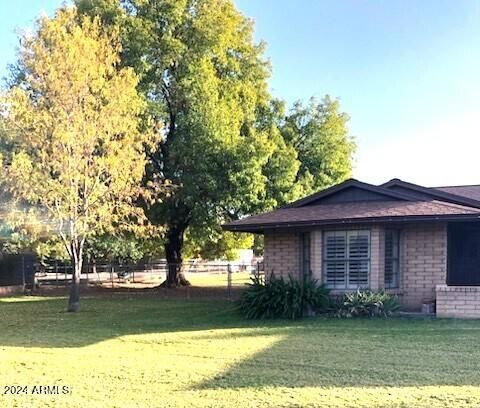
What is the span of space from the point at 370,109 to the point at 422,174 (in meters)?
9.39

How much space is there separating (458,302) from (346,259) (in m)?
2.77

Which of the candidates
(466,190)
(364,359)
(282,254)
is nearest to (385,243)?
(282,254)

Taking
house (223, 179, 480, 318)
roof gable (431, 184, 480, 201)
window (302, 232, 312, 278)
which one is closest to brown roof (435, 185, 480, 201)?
roof gable (431, 184, 480, 201)

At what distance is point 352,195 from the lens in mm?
15234

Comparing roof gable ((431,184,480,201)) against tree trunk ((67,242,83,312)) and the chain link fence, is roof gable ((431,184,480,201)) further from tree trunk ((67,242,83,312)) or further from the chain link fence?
tree trunk ((67,242,83,312))

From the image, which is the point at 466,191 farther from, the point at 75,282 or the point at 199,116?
the point at 75,282

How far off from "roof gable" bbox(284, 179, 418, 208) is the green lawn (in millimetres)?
3847

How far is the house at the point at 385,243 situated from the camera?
1273 cm

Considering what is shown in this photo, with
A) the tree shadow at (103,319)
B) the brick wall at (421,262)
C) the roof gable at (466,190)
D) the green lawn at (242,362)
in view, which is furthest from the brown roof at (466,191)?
the tree shadow at (103,319)

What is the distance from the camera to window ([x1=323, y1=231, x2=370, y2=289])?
13.5 m

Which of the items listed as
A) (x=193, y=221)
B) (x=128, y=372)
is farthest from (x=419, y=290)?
(x=193, y=221)

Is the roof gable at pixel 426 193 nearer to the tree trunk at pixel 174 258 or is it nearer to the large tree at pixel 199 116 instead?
the large tree at pixel 199 116

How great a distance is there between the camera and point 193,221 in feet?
74.5

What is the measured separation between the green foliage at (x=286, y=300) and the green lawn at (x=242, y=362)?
1.51 feet
